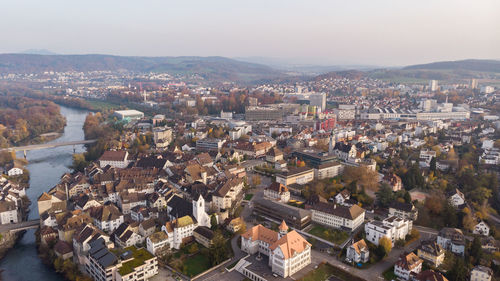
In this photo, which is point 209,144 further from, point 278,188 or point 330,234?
point 330,234

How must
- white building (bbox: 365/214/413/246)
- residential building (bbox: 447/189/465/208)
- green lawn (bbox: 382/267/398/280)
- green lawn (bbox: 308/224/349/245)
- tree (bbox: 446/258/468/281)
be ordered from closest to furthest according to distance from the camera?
tree (bbox: 446/258/468/281)
green lawn (bbox: 382/267/398/280)
white building (bbox: 365/214/413/246)
green lawn (bbox: 308/224/349/245)
residential building (bbox: 447/189/465/208)

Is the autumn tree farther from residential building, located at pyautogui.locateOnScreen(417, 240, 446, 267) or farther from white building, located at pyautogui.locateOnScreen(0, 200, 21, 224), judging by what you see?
white building, located at pyautogui.locateOnScreen(0, 200, 21, 224)

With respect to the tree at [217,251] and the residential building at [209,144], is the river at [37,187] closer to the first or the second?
the tree at [217,251]

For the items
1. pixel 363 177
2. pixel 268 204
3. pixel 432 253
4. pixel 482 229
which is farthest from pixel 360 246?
pixel 363 177

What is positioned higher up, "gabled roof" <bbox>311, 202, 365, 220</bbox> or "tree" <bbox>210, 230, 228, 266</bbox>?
"gabled roof" <bbox>311, 202, 365, 220</bbox>

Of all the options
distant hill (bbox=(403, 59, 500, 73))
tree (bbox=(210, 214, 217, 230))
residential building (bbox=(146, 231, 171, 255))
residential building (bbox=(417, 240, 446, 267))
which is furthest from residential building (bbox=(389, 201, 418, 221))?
distant hill (bbox=(403, 59, 500, 73))

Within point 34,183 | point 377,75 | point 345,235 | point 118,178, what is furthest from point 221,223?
point 377,75
